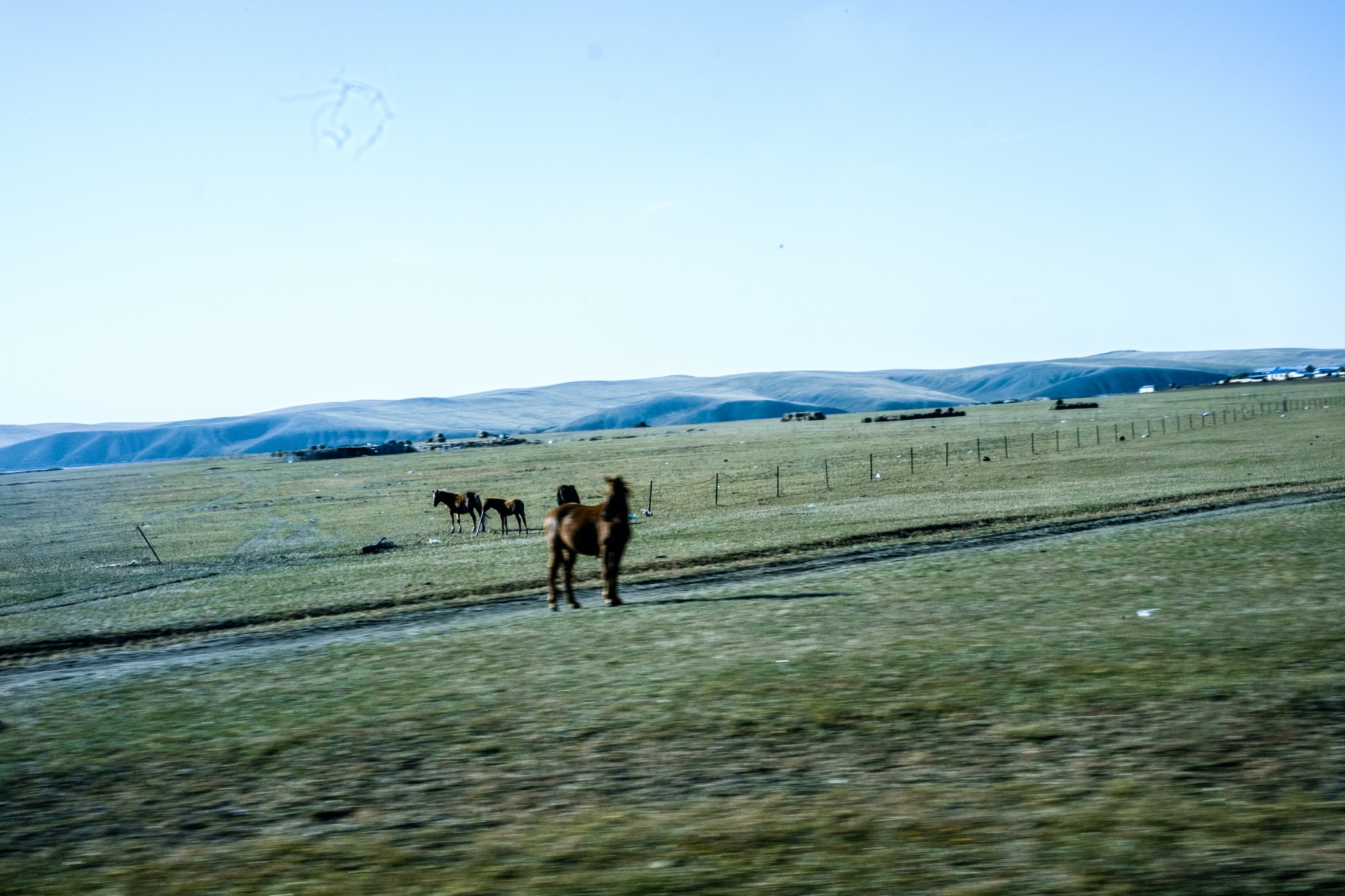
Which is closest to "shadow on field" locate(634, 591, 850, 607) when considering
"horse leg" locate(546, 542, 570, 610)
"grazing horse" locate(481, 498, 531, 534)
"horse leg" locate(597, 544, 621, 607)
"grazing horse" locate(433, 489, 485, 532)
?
"horse leg" locate(597, 544, 621, 607)

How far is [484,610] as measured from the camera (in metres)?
19.6

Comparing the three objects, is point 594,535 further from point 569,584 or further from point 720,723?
point 720,723

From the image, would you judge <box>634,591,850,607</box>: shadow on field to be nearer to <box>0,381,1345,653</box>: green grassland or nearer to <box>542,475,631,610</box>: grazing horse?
<box>542,475,631,610</box>: grazing horse

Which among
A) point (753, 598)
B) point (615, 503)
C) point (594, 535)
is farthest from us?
point (594, 535)

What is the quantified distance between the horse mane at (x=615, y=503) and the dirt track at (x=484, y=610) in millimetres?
1765

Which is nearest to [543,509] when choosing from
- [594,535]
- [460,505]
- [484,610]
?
[460,505]

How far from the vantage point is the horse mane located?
712 inches

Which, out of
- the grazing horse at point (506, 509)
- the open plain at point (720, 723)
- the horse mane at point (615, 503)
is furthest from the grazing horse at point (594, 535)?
the grazing horse at point (506, 509)

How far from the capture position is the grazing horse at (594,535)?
18094 millimetres

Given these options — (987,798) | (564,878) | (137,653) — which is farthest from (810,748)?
(137,653)

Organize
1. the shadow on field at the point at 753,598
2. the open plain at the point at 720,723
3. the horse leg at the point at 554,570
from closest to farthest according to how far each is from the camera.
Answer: the open plain at the point at 720,723, the shadow on field at the point at 753,598, the horse leg at the point at 554,570

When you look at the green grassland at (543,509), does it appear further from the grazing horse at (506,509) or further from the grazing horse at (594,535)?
the grazing horse at (594,535)

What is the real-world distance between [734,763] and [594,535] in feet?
32.8

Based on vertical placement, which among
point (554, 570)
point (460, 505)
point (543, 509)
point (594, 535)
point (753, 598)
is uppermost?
point (594, 535)
